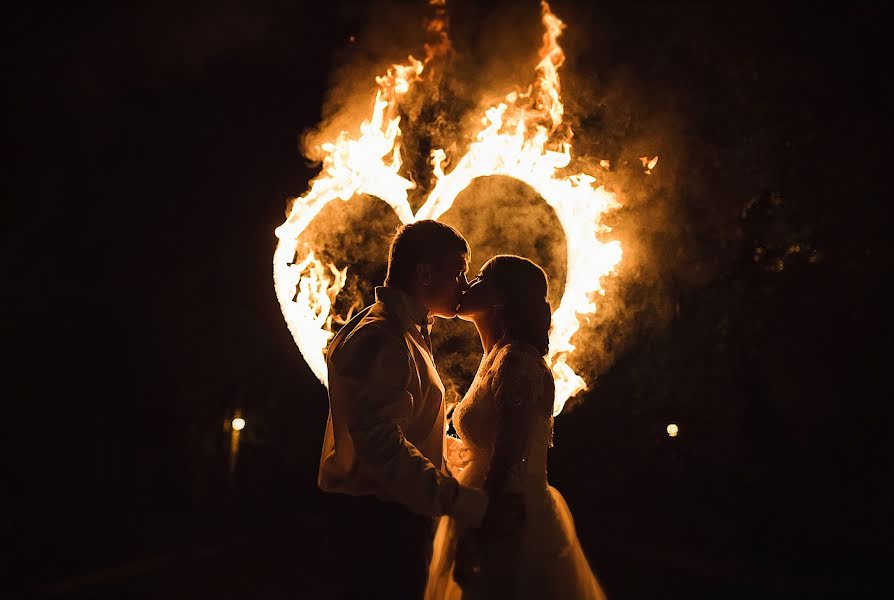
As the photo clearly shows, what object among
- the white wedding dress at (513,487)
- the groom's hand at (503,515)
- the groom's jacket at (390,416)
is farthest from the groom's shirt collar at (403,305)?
the groom's hand at (503,515)

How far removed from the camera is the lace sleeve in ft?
10.6

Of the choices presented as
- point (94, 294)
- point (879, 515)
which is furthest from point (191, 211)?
point (879, 515)

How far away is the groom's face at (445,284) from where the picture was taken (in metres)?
3.56

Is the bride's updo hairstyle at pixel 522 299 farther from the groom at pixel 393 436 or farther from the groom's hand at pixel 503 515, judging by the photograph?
the groom's hand at pixel 503 515

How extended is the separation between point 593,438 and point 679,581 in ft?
23.0

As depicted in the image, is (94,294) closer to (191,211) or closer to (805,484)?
Result: (191,211)

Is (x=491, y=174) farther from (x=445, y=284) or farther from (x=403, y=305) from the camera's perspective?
(x=403, y=305)

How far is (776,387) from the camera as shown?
31.0ft

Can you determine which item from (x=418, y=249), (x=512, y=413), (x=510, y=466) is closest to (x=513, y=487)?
(x=510, y=466)

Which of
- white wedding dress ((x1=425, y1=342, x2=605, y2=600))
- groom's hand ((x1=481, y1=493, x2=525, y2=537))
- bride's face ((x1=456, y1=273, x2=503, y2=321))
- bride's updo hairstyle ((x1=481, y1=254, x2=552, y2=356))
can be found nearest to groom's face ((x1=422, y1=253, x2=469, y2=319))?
bride's face ((x1=456, y1=273, x2=503, y2=321))

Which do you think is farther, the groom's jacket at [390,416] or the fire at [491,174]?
the fire at [491,174]

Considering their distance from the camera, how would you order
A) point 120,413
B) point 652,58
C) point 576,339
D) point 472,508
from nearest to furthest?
point 472,508, point 576,339, point 652,58, point 120,413

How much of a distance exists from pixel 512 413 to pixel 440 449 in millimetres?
404

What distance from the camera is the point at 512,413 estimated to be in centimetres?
338
